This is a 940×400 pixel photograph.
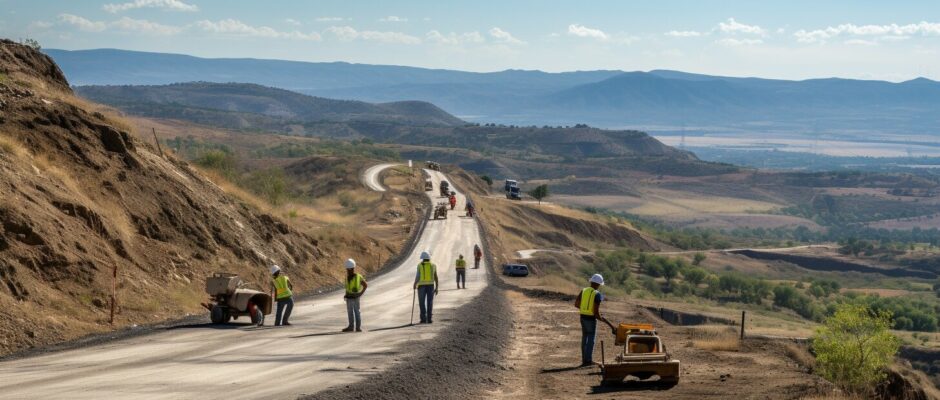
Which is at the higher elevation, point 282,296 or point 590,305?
point 590,305

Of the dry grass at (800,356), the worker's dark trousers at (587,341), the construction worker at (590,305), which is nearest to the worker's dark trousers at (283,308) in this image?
the worker's dark trousers at (587,341)

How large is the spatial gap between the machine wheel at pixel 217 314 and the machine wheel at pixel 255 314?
0.58m

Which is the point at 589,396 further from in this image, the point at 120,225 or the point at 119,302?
the point at 120,225

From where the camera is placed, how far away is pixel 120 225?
30.0 metres

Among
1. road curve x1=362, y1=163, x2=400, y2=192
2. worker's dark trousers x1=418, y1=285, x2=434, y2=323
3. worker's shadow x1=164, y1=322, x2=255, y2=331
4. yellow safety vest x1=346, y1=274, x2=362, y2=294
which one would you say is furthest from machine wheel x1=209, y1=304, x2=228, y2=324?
road curve x1=362, y1=163, x2=400, y2=192

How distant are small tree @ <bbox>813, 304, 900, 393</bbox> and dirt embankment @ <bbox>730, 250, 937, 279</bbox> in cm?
10064

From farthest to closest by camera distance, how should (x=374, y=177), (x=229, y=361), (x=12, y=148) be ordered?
(x=374, y=177) < (x=12, y=148) < (x=229, y=361)

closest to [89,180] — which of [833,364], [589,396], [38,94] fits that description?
[38,94]

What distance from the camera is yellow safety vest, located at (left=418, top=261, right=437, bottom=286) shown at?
1045 inches

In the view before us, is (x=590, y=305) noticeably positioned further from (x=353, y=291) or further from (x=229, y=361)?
(x=229, y=361)

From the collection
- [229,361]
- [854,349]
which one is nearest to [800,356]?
[854,349]

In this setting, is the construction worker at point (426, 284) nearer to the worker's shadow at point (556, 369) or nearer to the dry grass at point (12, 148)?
the worker's shadow at point (556, 369)

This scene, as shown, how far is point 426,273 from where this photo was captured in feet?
87.5

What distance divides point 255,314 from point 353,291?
8.20 ft
